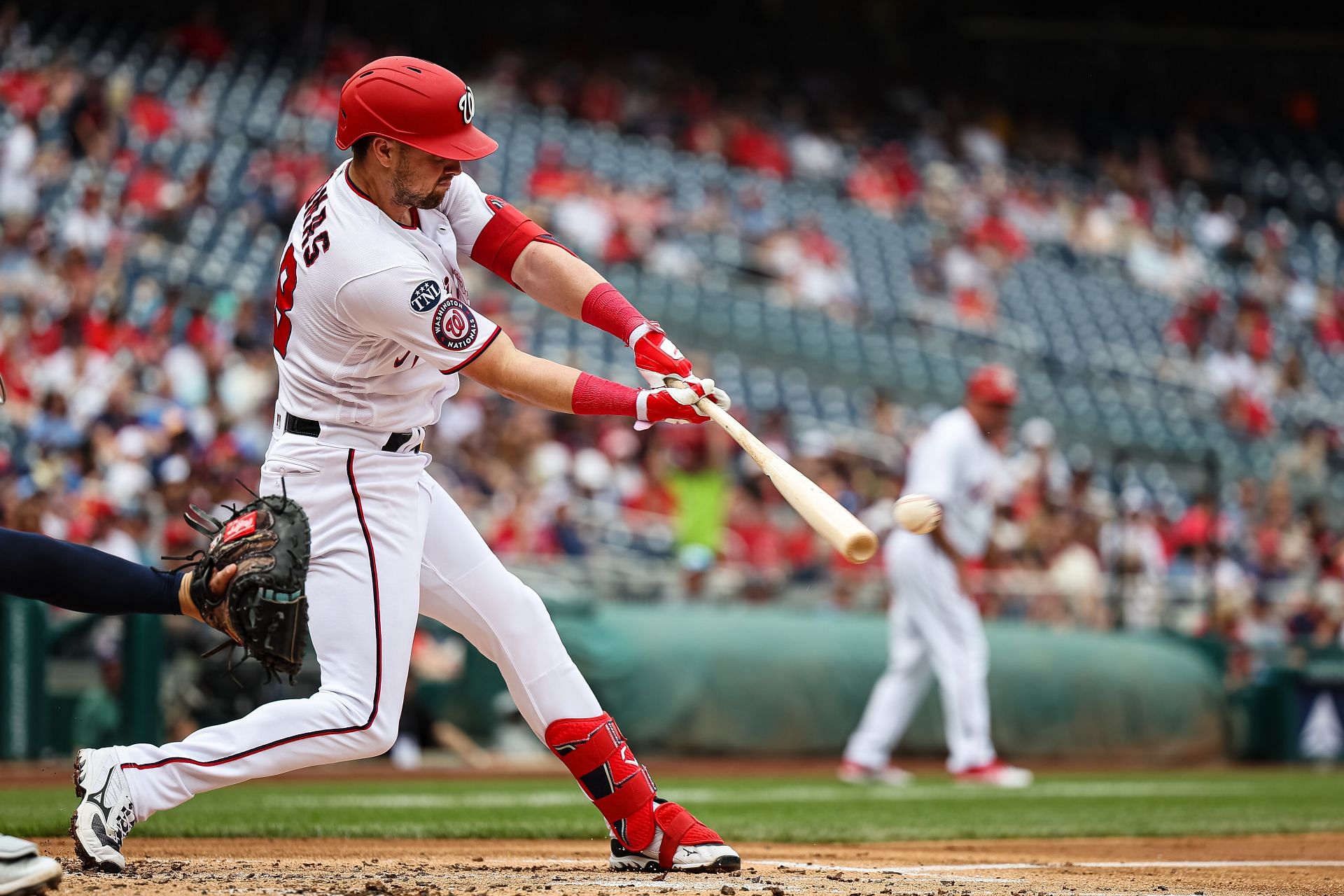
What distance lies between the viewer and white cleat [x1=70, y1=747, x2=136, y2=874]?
3.48 m

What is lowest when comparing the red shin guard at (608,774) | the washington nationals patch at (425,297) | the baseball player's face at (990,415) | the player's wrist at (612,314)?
the red shin guard at (608,774)

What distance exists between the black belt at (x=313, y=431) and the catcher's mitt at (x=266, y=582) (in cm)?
16

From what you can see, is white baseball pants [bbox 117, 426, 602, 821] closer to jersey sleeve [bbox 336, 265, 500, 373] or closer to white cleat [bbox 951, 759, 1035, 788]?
jersey sleeve [bbox 336, 265, 500, 373]

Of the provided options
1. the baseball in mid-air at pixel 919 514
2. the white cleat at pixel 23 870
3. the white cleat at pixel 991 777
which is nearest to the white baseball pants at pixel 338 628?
the white cleat at pixel 23 870

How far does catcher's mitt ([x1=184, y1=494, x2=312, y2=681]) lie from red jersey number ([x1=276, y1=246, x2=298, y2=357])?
1.17 ft

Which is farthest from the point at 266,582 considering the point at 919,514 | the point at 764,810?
the point at 764,810

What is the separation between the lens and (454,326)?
3.37 meters

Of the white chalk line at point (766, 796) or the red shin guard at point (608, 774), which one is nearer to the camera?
the red shin guard at point (608, 774)

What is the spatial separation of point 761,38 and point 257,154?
11124 millimetres

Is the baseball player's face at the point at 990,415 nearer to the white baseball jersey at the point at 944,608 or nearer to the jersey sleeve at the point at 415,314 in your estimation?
the white baseball jersey at the point at 944,608

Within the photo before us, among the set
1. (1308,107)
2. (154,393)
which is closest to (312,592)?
(154,393)

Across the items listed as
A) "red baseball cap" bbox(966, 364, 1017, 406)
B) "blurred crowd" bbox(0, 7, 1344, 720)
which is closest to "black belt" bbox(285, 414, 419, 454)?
"blurred crowd" bbox(0, 7, 1344, 720)

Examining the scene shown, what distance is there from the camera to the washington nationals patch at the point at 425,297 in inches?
131

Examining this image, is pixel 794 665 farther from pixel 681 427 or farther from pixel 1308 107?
pixel 1308 107
